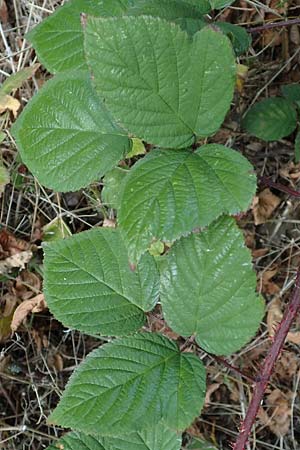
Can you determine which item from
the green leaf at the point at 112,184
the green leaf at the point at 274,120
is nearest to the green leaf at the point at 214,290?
the green leaf at the point at 112,184

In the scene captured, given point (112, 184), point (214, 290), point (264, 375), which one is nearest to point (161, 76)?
point (214, 290)

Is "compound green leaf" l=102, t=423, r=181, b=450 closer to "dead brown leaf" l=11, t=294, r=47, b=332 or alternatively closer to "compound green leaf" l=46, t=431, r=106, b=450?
"compound green leaf" l=46, t=431, r=106, b=450

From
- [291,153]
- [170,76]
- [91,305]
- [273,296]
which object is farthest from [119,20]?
[273,296]

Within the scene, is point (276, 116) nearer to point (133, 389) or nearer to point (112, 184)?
point (112, 184)

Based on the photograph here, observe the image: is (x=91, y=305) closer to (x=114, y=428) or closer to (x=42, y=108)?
(x=114, y=428)

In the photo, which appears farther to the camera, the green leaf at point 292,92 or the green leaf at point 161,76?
the green leaf at point 292,92

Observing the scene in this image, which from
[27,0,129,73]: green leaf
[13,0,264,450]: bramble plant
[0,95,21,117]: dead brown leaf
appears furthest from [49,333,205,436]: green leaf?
[0,95,21,117]: dead brown leaf

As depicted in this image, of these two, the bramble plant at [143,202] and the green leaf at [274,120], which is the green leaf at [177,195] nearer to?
the bramble plant at [143,202]
